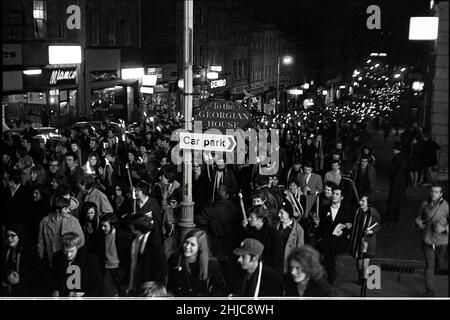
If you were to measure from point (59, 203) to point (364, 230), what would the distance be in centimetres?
407

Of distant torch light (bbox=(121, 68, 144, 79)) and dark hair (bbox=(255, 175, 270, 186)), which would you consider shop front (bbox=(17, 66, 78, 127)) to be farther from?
dark hair (bbox=(255, 175, 270, 186))

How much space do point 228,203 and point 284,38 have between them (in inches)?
1909

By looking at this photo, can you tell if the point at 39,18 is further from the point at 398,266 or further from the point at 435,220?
the point at 435,220

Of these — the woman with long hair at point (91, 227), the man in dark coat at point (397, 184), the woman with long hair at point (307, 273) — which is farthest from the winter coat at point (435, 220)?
the woman with long hair at point (91, 227)

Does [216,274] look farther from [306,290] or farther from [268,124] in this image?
[268,124]

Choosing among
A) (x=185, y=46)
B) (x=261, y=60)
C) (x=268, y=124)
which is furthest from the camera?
(x=261, y=60)

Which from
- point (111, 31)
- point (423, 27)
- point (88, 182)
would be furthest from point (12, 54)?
point (88, 182)

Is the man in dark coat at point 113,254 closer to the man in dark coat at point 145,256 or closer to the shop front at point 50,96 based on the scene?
the man in dark coat at point 145,256

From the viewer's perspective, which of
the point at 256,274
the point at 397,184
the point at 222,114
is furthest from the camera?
the point at 397,184

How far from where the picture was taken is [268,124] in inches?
859

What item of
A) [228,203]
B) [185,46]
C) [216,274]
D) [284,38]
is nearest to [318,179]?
[228,203]

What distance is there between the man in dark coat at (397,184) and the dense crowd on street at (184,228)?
0.07 ft

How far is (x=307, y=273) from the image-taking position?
5.88 meters

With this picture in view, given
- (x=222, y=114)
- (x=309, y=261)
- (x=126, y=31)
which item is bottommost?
(x=309, y=261)
